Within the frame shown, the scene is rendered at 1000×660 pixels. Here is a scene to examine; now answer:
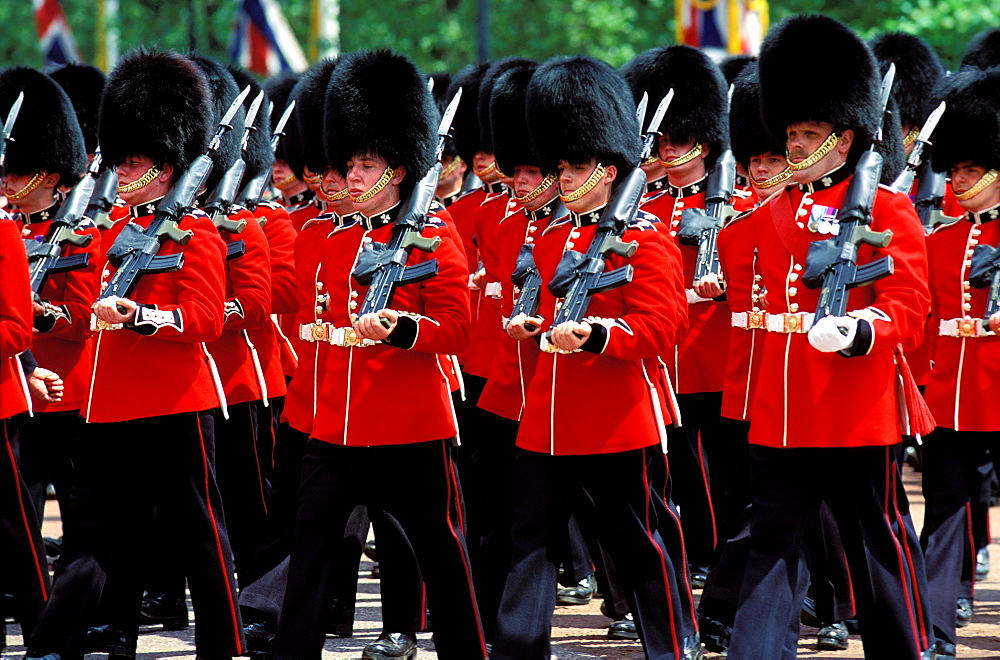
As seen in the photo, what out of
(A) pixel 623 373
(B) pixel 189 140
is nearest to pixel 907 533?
(A) pixel 623 373

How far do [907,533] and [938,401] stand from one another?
1.04m

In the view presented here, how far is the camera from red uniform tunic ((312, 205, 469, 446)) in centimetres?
405

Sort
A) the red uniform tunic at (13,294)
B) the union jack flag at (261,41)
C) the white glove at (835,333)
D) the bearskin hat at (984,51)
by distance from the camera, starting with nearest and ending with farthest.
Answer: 1. the white glove at (835,333)
2. the red uniform tunic at (13,294)
3. the bearskin hat at (984,51)
4. the union jack flag at (261,41)

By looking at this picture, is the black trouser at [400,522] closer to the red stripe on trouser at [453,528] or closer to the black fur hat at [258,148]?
the red stripe on trouser at [453,528]

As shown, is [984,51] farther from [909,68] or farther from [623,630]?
[623,630]

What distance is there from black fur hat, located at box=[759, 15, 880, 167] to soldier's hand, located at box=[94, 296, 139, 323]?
170cm

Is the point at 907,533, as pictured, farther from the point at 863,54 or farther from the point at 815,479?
the point at 863,54

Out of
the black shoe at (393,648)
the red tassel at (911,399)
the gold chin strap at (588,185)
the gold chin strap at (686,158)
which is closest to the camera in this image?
the red tassel at (911,399)

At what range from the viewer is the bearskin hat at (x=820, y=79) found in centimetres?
400


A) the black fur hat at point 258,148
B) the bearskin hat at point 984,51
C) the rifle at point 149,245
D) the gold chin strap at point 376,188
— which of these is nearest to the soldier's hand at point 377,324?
the gold chin strap at point 376,188

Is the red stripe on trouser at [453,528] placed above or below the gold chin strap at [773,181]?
below

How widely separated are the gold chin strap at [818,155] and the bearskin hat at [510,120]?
152 cm

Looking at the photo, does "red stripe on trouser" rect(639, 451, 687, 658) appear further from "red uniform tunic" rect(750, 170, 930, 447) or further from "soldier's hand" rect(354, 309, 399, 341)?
"soldier's hand" rect(354, 309, 399, 341)

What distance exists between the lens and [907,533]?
12.7 ft
